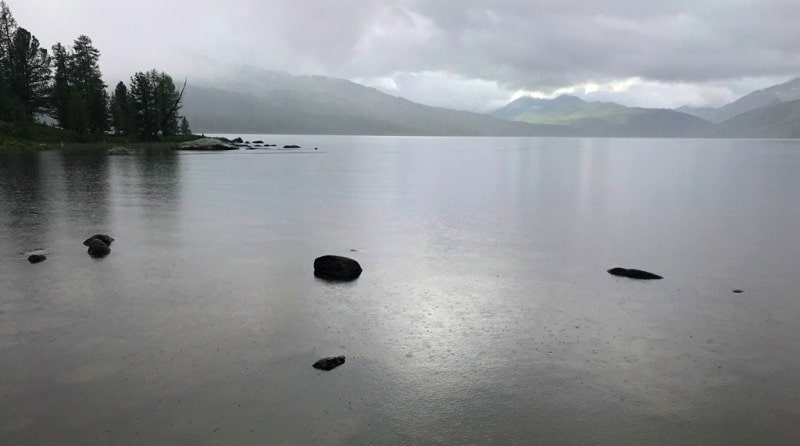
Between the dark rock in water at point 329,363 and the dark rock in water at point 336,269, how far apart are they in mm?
6994

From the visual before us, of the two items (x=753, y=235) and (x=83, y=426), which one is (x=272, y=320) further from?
(x=753, y=235)

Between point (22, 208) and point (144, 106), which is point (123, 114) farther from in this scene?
point (22, 208)

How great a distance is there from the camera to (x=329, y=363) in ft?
39.0

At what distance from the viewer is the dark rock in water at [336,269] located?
1911 centimetres

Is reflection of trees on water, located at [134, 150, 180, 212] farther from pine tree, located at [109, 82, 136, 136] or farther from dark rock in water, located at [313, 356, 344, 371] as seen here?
pine tree, located at [109, 82, 136, 136]

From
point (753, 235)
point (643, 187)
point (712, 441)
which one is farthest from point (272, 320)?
point (643, 187)

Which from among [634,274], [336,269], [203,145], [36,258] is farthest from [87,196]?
[203,145]

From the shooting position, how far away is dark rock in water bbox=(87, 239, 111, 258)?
21.4 m

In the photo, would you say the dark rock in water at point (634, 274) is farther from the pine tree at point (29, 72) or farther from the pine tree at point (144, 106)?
the pine tree at point (144, 106)

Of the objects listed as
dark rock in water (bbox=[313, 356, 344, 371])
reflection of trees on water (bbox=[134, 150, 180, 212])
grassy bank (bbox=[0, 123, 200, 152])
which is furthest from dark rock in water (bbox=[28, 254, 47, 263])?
grassy bank (bbox=[0, 123, 200, 152])

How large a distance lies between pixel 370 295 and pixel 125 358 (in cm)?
752

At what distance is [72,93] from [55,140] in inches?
518

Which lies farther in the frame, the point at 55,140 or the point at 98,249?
the point at 55,140

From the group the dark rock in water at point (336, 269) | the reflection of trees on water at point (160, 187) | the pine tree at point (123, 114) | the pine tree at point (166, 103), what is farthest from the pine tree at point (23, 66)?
the dark rock in water at point (336, 269)
